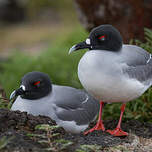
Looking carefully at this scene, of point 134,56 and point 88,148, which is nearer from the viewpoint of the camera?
point 88,148

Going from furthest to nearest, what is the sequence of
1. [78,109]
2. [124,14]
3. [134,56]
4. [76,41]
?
1. [76,41]
2. [124,14]
3. [78,109]
4. [134,56]

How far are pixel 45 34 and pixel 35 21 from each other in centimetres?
198

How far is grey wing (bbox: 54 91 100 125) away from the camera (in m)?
3.83

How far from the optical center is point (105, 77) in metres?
3.48

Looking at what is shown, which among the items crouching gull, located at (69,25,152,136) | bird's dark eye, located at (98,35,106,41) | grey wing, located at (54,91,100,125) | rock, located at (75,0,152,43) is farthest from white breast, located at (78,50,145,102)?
rock, located at (75,0,152,43)

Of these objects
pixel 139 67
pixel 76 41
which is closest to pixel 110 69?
pixel 139 67

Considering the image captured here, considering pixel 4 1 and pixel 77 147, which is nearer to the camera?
pixel 77 147

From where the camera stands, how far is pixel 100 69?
3.50m

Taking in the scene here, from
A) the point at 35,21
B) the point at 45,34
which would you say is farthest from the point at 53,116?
the point at 35,21

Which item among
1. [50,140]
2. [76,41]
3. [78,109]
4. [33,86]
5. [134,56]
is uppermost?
[134,56]

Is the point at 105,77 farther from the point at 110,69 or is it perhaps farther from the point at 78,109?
the point at 78,109

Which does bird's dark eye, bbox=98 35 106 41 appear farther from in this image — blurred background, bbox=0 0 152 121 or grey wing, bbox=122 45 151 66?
blurred background, bbox=0 0 152 121

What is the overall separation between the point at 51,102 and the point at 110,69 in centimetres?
71

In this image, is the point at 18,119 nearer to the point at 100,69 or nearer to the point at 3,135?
the point at 3,135
